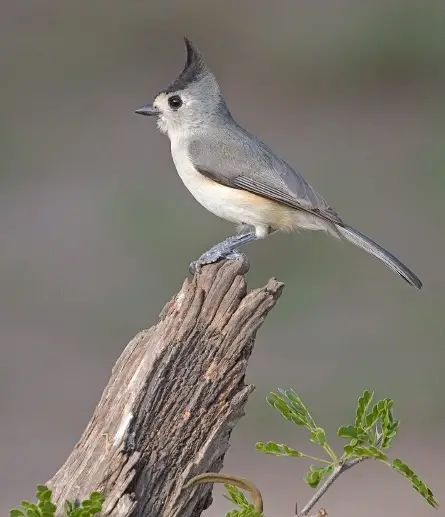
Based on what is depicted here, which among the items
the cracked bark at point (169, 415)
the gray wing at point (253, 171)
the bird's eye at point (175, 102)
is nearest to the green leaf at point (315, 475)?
the cracked bark at point (169, 415)

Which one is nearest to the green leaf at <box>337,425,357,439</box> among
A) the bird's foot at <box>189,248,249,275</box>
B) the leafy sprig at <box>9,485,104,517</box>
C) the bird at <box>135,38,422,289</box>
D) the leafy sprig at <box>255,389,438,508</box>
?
the leafy sprig at <box>255,389,438,508</box>

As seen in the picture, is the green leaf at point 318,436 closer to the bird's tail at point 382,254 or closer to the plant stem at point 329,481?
the plant stem at point 329,481

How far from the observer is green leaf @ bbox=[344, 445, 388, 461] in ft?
6.88

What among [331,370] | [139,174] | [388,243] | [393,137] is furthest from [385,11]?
[331,370]

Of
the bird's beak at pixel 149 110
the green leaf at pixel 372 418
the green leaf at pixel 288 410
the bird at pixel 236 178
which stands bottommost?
the green leaf at pixel 288 410

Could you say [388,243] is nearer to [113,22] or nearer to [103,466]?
[113,22]

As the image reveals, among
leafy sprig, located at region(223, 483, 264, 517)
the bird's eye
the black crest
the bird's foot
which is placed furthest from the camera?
the bird's eye

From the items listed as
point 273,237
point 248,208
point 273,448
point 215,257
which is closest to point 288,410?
point 273,448

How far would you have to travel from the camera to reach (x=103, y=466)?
2.62 metres

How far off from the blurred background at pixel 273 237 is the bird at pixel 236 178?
2.26 metres

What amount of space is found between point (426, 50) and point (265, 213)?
406 inches

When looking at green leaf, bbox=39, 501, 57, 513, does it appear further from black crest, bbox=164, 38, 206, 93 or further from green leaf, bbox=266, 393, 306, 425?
black crest, bbox=164, 38, 206, 93

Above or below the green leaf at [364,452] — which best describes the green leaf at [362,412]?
above

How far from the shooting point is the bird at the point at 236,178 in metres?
4.29
